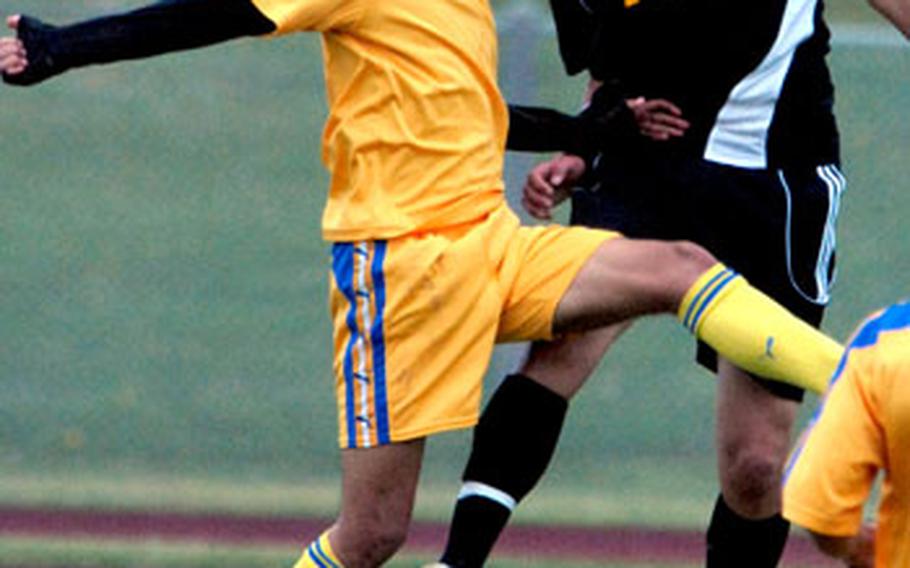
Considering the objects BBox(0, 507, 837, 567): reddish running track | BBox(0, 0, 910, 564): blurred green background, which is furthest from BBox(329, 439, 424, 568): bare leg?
BBox(0, 0, 910, 564): blurred green background

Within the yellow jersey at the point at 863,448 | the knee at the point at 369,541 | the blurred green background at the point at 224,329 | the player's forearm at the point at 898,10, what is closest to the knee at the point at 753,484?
the knee at the point at 369,541

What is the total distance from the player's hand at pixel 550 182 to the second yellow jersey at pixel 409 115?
333 mm

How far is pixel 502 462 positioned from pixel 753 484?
690mm

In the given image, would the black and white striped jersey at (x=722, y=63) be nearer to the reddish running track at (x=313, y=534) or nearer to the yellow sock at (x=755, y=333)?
the yellow sock at (x=755, y=333)

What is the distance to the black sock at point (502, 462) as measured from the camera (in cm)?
536

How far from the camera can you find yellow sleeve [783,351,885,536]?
3469mm

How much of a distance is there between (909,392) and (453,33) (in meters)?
1.93

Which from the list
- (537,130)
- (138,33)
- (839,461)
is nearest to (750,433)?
(537,130)

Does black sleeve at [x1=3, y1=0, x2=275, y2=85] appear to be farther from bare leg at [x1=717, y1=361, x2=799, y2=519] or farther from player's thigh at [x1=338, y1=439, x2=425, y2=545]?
bare leg at [x1=717, y1=361, x2=799, y2=519]

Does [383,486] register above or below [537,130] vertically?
below

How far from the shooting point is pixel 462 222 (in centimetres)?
521

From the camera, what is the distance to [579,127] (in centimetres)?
553

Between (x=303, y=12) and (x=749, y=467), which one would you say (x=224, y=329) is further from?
(x=303, y=12)

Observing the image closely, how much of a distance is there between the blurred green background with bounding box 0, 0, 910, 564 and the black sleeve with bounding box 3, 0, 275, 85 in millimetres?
3205
